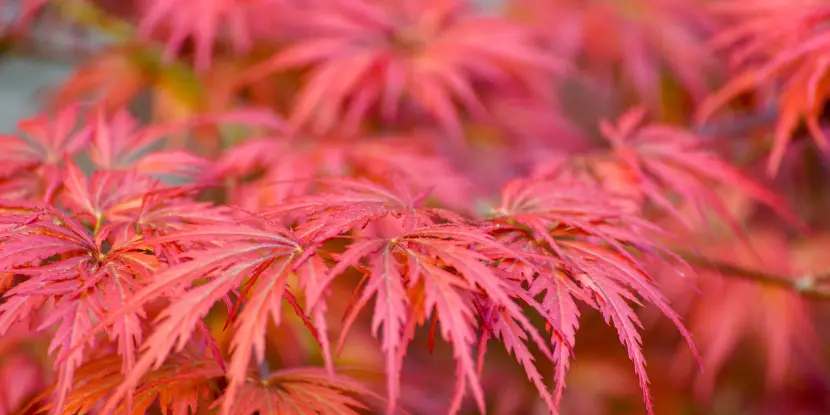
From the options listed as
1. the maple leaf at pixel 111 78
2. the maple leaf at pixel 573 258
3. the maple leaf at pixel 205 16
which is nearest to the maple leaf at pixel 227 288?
the maple leaf at pixel 573 258

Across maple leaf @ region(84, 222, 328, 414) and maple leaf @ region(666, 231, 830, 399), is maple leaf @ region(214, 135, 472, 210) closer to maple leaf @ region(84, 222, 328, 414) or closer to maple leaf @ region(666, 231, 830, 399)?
maple leaf @ region(84, 222, 328, 414)

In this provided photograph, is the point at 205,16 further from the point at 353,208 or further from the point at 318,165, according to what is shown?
the point at 353,208

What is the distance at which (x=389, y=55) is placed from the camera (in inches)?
39.0

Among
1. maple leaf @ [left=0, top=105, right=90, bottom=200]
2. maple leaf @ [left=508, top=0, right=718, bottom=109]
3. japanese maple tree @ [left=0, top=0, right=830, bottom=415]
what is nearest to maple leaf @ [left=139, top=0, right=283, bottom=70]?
japanese maple tree @ [left=0, top=0, right=830, bottom=415]

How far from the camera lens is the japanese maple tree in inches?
18.4

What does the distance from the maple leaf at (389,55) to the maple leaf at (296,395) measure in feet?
1.41

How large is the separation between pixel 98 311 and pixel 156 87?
3.00ft

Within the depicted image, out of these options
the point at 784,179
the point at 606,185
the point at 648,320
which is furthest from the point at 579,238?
the point at 784,179

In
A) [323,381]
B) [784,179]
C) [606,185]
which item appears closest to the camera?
[323,381]

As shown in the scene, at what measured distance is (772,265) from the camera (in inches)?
47.5

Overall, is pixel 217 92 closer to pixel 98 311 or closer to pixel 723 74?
pixel 98 311

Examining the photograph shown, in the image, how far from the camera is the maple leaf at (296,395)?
0.52 meters

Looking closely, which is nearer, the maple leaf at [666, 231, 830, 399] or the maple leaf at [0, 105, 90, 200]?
the maple leaf at [0, 105, 90, 200]

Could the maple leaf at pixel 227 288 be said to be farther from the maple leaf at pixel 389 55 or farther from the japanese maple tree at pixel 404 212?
the maple leaf at pixel 389 55
